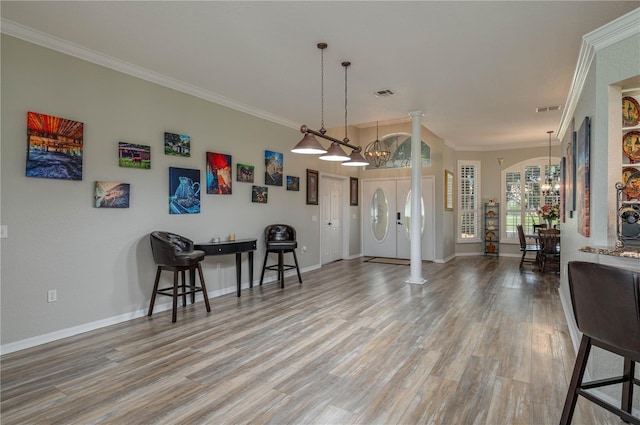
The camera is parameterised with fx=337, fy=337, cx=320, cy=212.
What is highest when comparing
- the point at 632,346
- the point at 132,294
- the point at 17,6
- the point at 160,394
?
the point at 17,6

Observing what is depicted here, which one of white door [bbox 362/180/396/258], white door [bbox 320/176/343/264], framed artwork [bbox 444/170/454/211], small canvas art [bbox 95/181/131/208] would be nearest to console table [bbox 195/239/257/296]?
small canvas art [bbox 95/181/131/208]

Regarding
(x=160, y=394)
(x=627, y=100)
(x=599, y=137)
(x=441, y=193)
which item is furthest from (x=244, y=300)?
(x=441, y=193)

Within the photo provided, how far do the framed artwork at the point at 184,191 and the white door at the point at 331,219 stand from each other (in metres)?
3.29

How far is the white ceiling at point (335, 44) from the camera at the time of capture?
9.18 ft

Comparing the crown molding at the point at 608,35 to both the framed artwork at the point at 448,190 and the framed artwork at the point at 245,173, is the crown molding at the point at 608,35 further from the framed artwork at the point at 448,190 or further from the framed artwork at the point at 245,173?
the framed artwork at the point at 448,190

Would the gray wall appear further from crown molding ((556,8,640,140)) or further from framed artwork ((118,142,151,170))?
crown molding ((556,8,640,140))

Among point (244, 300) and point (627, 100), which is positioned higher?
point (627, 100)

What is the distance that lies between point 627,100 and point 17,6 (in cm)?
490

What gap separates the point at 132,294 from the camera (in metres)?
3.94

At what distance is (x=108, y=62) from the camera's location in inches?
146

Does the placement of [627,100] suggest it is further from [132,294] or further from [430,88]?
[132,294]

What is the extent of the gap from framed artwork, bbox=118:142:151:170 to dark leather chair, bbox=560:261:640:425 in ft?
13.8

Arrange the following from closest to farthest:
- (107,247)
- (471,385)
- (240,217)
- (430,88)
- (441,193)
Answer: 1. (471,385)
2. (107,247)
3. (430,88)
4. (240,217)
5. (441,193)

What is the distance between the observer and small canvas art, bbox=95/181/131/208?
3639 mm
